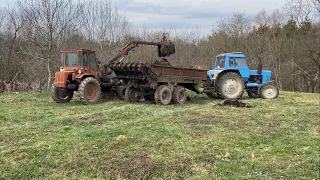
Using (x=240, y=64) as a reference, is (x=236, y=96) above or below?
below

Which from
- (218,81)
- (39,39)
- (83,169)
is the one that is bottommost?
(83,169)

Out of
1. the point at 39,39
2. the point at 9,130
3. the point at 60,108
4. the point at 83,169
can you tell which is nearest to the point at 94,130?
the point at 9,130

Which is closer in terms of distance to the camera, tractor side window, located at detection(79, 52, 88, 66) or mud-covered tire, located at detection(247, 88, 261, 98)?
tractor side window, located at detection(79, 52, 88, 66)

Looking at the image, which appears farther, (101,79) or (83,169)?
(101,79)

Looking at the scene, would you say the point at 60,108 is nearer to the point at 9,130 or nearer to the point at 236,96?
the point at 9,130

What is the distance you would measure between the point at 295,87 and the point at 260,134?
26745 mm

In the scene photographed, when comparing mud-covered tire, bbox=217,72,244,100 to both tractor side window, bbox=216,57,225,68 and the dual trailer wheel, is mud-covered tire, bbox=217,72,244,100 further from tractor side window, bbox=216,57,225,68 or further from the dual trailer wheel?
the dual trailer wheel

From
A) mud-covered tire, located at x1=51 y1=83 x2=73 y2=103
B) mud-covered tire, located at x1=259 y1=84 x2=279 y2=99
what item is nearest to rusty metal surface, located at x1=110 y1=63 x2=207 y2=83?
mud-covered tire, located at x1=51 y1=83 x2=73 y2=103

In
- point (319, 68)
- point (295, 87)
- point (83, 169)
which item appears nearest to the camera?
point (83, 169)

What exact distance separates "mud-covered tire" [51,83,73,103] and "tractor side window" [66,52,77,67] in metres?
1.13

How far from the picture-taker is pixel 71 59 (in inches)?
553

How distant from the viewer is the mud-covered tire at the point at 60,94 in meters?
14.5

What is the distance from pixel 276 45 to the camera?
32.7 metres

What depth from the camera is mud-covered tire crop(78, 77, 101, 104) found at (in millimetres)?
13594
